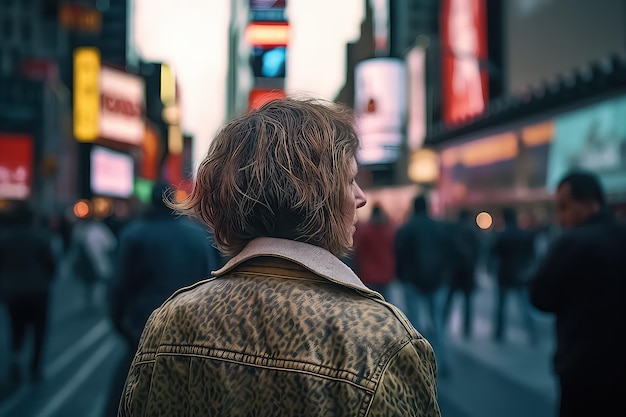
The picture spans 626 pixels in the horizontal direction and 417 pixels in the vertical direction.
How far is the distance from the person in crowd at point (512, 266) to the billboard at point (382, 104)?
18.6 metres

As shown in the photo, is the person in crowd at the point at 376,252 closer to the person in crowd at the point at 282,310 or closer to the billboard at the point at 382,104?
the person in crowd at the point at 282,310

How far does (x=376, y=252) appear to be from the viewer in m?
9.98

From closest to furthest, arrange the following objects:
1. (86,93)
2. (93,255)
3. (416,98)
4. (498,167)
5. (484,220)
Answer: (93,255), (86,93), (498,167), (484,220), (416,98)

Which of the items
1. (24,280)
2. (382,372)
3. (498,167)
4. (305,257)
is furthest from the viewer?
(498,167)

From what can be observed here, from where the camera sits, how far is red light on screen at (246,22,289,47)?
15055mm

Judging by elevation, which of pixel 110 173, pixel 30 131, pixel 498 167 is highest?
pixel 30 131

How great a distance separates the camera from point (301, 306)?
154cm

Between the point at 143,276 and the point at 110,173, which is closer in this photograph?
the point at 143,276

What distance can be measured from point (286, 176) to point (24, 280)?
683 cm

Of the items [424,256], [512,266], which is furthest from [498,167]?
[424,256]

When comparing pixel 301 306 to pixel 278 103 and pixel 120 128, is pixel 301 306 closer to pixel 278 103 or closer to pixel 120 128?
pixel 278 103

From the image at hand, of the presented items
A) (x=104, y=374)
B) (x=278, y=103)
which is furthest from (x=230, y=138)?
(x=104, y=374)

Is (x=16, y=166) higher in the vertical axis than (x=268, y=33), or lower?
lower

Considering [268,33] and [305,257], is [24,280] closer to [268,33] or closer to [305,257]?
[305,257]
